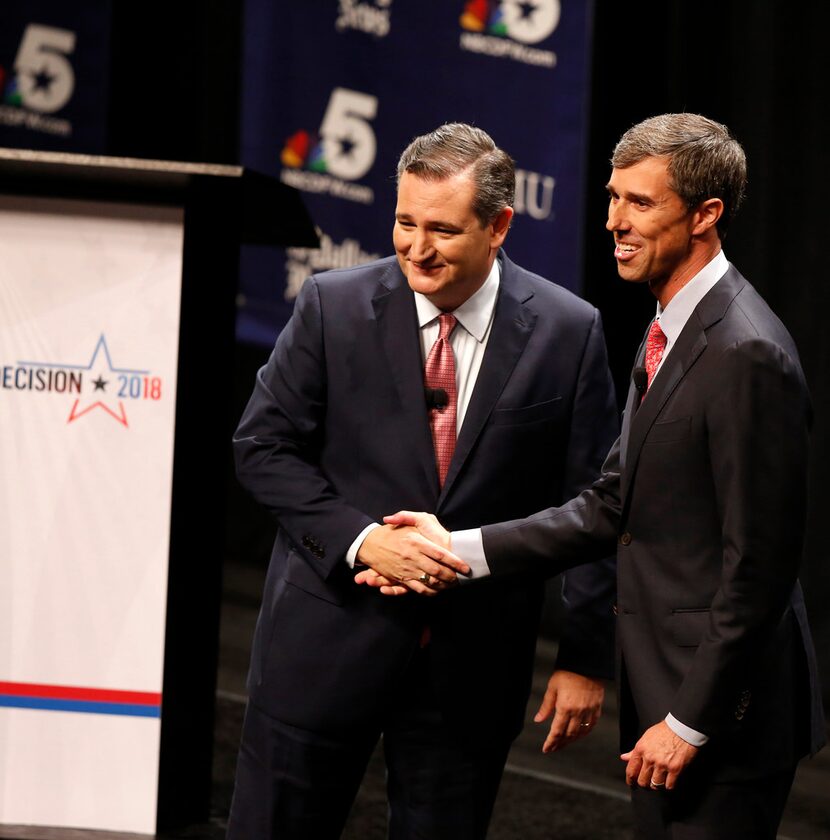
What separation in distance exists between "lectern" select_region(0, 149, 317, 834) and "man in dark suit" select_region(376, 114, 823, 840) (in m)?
1.02

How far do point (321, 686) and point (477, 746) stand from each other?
0.27m

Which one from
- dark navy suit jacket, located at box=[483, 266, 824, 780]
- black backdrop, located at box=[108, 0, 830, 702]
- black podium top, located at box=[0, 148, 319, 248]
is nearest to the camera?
dark navy suit jacket, located at box=[483, 266, 824, 780]

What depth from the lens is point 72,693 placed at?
276 centimetres

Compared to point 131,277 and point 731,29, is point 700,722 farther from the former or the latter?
point 731,29

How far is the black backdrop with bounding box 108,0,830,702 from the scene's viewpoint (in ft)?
13.6

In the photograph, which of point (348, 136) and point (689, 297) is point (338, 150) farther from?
point (689, 297)

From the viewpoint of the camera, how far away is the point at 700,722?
1.80 m

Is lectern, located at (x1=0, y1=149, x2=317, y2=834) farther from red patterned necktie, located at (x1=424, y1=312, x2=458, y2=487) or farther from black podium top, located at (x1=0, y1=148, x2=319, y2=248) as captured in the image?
red patterned necktie, located at (x1=424, y1=312, x2=458, y2=487)

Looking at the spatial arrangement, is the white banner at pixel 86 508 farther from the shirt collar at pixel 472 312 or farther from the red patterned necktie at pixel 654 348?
the red patterned necktie at pixel 654 348

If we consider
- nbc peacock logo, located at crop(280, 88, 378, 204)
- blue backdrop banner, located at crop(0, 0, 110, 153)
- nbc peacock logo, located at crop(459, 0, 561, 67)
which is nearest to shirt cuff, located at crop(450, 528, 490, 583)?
nbc peacock logo, located at crop(459, 0, 561, 67)

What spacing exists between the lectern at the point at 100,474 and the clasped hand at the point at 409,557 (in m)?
0.81

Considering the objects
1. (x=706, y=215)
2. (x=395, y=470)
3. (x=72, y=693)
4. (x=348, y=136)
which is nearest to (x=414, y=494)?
(x=395, y=470)

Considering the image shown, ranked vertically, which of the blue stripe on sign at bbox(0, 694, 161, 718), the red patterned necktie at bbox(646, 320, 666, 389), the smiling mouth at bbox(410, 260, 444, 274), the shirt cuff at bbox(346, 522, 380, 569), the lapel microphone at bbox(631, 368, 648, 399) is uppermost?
the smiling mouth at bbox(410, 260, 444, 274)

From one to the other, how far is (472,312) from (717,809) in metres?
0.84
